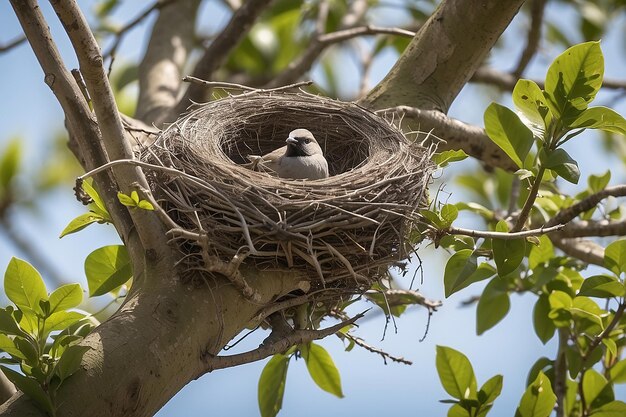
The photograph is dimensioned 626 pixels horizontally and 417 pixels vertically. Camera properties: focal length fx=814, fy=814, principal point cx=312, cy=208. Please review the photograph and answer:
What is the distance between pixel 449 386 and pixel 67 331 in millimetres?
1433

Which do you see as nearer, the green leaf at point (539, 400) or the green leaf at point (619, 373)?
the green leaf at point (539, 400)

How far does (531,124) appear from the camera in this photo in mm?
2871

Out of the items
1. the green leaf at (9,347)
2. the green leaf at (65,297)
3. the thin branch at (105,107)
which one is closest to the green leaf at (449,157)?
the thin branch at (105,107)

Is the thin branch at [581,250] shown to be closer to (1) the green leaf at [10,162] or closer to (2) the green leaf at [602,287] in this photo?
(2) the green leaf at [602,287]

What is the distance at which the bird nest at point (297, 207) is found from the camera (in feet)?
8.18

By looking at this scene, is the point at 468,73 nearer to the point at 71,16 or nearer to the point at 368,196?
the point at 368,196

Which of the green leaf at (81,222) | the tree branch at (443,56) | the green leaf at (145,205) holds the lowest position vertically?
the green leaf at (145,205)

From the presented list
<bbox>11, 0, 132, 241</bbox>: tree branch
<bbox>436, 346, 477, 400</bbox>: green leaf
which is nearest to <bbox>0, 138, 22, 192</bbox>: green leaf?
<bbox>11, 0, 132, 241</bbox>: tree branch

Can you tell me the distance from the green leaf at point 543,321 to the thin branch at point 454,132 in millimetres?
692

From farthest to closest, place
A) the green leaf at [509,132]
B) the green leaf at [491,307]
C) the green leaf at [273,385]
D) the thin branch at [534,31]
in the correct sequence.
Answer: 1. the thin branch at [534,31]
2. the green leaf at [491,307]
3. the green leaf at [273,385]
4. the green leaf at [509,132]

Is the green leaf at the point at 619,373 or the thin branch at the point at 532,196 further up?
the thin branch at the point at 532,196

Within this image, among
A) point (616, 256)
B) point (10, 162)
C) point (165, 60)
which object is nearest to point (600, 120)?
point (616, 256)

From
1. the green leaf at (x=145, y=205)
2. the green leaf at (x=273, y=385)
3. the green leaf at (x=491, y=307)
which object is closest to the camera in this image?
the green leaf at (x=145, y=205)

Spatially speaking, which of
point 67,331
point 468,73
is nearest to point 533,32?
point 468,73
